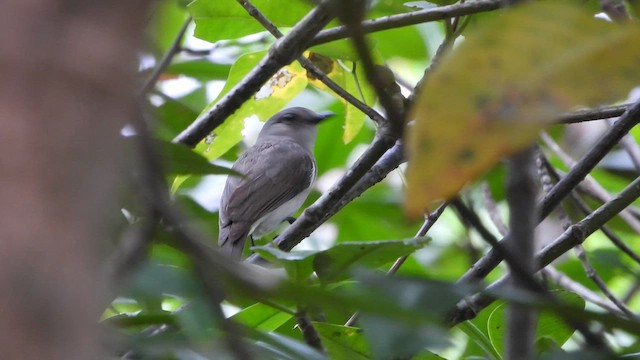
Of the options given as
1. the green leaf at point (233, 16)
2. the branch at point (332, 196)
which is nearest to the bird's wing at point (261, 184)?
the green leaf at point (233, 16)

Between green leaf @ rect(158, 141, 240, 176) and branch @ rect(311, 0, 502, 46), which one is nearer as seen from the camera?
green leaf @ rect(158, 141, 240, 176)

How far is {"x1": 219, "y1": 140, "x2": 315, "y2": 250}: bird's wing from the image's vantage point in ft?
15.5

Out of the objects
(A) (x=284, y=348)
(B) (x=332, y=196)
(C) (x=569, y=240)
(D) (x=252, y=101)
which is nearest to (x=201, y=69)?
(D) (x=252, y=101)

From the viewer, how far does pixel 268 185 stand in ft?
17.2

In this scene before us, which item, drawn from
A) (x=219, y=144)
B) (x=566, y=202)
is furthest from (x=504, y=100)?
(x=566, y=202)

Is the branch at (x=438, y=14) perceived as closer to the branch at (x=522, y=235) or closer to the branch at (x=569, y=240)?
the branch at (x=569, y=240)

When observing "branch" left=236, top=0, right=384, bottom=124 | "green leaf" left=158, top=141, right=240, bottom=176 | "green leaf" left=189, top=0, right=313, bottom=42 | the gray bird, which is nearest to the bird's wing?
the gray bird

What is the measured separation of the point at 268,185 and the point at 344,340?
11.6 feet

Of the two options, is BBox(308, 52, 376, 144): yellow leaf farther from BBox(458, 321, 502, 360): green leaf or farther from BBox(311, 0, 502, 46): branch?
BBox(458, 321, 502, 360): green leaf

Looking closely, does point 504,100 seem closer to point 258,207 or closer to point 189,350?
point 189,350

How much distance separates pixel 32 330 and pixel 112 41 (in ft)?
0.68

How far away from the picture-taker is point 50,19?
2.15 feet

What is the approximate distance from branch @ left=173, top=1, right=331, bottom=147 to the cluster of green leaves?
0.11m

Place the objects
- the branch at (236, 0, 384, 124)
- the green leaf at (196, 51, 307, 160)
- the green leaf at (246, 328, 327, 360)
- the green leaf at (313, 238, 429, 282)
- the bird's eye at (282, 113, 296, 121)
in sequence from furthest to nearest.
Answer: the bird's eye at (282, 113, 296, 121) → the green leaf at (196, 51, 307, 160) → the branch at (236, 0, 384, 124) → the green leaf at (313, 238, 429, 282) → the green leaf at (246, 328, 327, 360)
